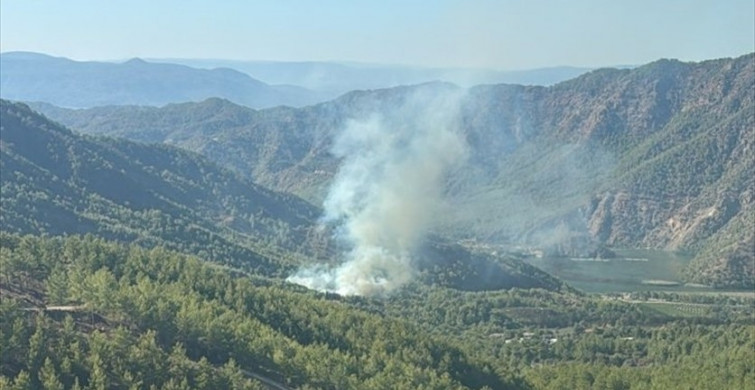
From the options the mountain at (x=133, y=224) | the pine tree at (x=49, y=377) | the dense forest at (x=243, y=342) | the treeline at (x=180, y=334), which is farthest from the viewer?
the mountain at (x=133, y=224)

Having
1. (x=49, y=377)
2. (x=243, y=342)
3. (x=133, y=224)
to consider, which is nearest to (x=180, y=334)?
(x=243, y=342)

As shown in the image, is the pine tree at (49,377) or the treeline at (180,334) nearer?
the pine tree at (49,377)

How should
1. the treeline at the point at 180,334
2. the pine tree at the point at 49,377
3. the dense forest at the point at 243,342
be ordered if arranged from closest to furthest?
the pine tree at the point at 49,377 < the treeline at the point at 180,334 < the dense forest at the point at 243,342

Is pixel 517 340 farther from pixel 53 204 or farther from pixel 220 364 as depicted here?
pixel 53 204

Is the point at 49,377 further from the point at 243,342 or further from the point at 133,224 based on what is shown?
the point at 133,224

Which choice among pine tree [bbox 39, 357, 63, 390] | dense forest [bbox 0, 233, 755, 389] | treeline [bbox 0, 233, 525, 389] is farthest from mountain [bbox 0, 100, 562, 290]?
pine tree [bbox 39, 357, 63, 390]

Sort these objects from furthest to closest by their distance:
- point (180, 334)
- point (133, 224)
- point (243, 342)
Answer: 1. point (133, 224)
2. point (243, 342)
3. point (180, 334)

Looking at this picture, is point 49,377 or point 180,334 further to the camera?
point 180,334

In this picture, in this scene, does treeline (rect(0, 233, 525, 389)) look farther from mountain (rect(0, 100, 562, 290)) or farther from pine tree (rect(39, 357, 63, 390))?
mountain (rect(0, 100, 562, 290))

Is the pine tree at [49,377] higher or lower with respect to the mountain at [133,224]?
higher

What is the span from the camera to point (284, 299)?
10556 cm

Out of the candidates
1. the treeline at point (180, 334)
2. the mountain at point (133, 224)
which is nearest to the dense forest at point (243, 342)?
the treeline at point (180, 334)

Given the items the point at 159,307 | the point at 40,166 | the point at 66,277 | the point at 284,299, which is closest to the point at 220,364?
the point at 159,307

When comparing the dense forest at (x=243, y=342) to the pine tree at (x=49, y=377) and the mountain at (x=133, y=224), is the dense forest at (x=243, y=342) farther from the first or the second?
the mountain at (x=133, y=224)
